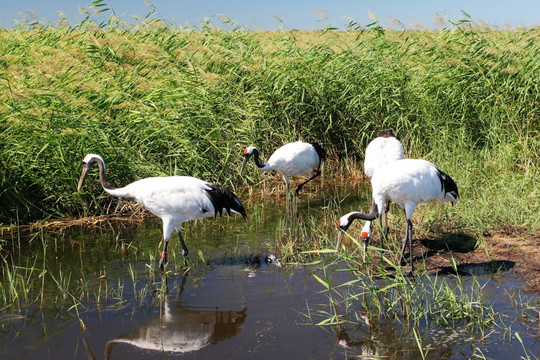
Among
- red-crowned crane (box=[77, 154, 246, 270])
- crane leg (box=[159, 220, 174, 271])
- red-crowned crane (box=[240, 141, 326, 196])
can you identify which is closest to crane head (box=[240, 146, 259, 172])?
red-crowned crane (box=[240, 141, 326, 196])

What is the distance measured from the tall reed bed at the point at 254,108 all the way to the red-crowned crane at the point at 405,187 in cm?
96

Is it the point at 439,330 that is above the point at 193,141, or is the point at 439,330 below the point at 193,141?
below

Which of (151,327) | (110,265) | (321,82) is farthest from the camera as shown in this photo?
(321,82)

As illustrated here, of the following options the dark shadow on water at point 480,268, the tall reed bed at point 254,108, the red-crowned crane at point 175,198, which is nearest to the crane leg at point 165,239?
the red-crowned crane at point 175,198

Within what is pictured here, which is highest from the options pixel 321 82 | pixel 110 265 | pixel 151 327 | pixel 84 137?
pixel 321 82

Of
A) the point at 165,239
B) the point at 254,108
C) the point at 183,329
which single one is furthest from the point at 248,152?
the point at 183,329

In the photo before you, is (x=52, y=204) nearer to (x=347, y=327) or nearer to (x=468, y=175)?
(x=347, y=327)

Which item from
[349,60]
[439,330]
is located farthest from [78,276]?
[349,60]

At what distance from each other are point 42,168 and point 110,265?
2158 millimetres

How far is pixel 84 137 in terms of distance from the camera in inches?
307

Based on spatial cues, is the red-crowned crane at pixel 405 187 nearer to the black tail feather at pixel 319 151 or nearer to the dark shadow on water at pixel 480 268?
the dark shadow on water at pixel 480 268

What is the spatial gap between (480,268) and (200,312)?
8.68ft

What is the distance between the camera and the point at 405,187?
19.3 feet

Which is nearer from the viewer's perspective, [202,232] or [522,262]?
[522,262]
